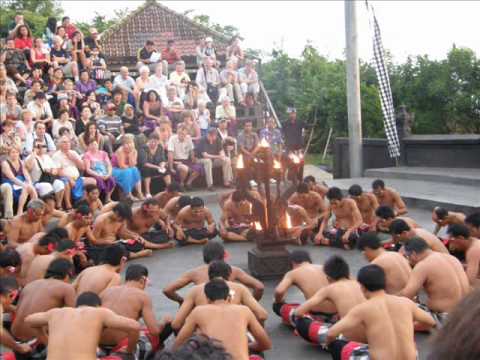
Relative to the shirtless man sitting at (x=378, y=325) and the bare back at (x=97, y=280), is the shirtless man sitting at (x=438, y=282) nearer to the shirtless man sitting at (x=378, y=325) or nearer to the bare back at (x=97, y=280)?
the shirtless man sitting at (x=378, y=325)

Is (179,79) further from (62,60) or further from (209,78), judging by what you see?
(62,60)

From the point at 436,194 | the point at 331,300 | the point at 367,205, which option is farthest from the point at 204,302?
the point at 436,194

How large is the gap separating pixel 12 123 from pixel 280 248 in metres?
6.37

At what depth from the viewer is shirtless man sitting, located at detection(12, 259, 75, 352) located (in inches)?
223

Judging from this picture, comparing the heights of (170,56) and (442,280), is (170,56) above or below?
above

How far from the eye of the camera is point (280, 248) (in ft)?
26.9

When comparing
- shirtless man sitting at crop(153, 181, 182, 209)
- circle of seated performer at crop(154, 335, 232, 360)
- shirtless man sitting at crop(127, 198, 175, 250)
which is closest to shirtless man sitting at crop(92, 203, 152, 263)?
shirtless man sitting at crop(127, 198, 175, 250)

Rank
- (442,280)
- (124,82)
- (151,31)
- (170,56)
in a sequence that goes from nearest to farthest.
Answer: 1. (442,280)
2. (124,82)
3. (170,56)
4. (151,31)

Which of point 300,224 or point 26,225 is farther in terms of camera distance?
point 300,224

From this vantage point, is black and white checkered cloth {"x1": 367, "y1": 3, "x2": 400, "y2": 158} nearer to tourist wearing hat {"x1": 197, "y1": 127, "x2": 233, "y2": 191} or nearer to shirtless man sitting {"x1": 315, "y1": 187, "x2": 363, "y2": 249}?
tourist wearing hat {"x1": 197, "y1": 127, "x2": 233, "y2": 191}

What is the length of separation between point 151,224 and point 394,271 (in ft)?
15.3

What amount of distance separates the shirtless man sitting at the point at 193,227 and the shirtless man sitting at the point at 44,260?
3.54m

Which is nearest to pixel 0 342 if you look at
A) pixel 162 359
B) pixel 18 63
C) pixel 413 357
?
pixel 413 357

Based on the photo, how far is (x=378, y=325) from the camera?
189 inches
